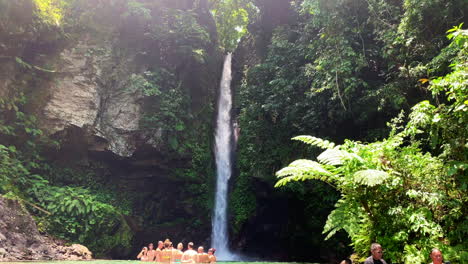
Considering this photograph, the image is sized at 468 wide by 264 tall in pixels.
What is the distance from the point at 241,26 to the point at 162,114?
1540cm

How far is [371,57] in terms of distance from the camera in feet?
43.6

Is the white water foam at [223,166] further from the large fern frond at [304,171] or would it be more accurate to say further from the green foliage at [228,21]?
the large fern frond at [304,171]

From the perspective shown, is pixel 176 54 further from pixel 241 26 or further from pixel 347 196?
pixel 347 196

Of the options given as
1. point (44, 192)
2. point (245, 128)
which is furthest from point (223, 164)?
point (44, 192)

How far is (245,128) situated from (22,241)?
12.3 m

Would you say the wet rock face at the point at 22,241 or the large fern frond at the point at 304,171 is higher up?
the large fern frond at the point at 304,171

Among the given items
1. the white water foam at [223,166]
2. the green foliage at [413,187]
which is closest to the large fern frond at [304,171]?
the green foliage at [413,187]

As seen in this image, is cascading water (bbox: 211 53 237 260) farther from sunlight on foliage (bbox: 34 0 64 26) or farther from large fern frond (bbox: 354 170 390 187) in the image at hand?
large fern frond (bbox: 354 170 390 187)

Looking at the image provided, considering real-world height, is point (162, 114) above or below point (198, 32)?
below

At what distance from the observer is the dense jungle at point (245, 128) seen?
676cm

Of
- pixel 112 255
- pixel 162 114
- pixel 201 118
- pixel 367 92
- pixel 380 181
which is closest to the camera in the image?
pixel 380 181

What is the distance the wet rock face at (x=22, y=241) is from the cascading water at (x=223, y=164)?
810cm

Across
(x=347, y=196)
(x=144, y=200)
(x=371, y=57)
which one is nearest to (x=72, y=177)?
(x=144, y=200)

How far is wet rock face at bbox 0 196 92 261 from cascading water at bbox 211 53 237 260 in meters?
8.10
